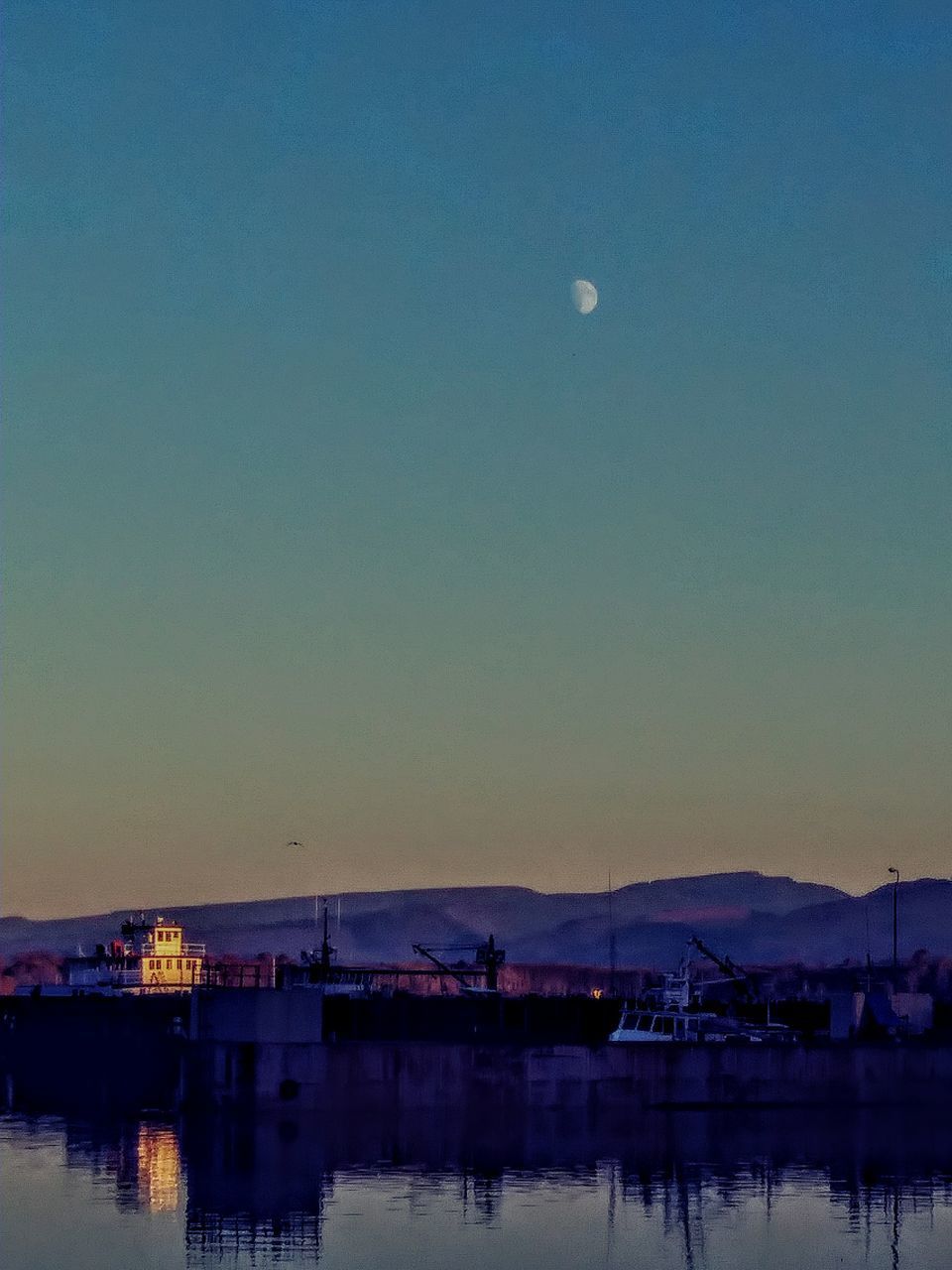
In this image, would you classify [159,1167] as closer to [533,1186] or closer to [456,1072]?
[533,1186]

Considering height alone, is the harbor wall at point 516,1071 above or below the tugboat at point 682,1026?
below

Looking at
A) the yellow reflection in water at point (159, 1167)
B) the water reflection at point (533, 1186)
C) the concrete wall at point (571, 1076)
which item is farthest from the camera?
the concrete wall at point (571, 1076)

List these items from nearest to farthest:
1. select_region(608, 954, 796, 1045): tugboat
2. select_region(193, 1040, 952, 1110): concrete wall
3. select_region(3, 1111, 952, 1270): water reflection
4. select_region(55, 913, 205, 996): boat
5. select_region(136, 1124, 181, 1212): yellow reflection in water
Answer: select_region(3, 1111, 952, 1270): water reflection → select_region(136, 1124, 181, 1212): yellow reflection in water → select_region(193, 1040, 952, 1110): concrete wall → select_region(608, 954, 796, 1045): tugboat → select_region(55, 913, 205, 996): boat

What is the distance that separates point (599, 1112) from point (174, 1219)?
3279 cm

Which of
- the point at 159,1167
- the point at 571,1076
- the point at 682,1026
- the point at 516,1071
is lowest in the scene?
the point at 159,1167

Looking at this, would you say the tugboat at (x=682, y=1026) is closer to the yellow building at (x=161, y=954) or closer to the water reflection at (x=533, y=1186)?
the water reflection at (x=533, y=1186)

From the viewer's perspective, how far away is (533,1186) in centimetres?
5322

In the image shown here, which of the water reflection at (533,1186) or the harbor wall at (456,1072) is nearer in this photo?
the water reflection at (533,1186)

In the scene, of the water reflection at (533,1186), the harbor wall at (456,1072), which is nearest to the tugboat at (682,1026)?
the harbor wall at (456,1072)

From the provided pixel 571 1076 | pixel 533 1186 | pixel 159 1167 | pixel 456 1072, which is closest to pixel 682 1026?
pixel 571 1076

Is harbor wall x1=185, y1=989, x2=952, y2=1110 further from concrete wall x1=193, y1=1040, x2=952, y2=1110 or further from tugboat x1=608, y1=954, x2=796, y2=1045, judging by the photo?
tugboat x1=608, y1=954, x2=796, y2=1045

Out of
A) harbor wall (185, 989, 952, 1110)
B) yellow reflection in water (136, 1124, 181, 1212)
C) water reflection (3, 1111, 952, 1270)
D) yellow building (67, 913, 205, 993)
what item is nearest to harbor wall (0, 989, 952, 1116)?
harbor wall (185, 989, 952, 1110)

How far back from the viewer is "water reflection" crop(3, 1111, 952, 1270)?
4328cm

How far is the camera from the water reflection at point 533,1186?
43.3 metres
